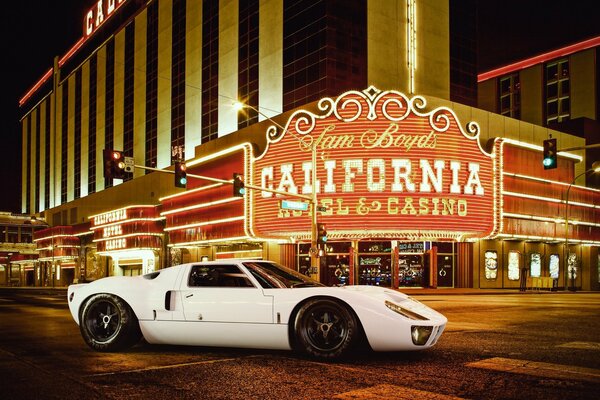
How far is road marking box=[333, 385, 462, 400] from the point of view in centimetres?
563

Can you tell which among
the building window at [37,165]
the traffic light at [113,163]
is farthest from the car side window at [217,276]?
the building window at [37,165]

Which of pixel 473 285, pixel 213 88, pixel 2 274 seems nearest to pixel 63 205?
pixel 2 274

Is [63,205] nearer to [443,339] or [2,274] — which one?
[2,274]

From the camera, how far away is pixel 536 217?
38969 millimetres

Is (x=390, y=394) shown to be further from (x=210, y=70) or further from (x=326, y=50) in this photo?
(x=210, y=70)

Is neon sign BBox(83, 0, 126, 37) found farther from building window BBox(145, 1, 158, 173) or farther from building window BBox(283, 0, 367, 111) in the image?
building window BBox(283, 0, 367, 111)

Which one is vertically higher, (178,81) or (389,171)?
(178,81)

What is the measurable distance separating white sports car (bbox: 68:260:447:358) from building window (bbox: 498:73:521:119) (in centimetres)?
6799

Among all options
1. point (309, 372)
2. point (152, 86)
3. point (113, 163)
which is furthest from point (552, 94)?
point (309, 372)

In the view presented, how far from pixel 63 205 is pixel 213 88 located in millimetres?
38701

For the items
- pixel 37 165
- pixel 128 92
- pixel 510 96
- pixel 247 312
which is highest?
pixel 510 96

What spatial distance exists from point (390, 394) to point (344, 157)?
90.7 ft

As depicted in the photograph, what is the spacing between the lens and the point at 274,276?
27.4 ft

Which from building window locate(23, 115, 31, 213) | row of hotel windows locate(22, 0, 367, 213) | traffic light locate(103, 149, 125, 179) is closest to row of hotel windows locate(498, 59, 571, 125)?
row of hotel windows locate(22, 0, 367, 213)
